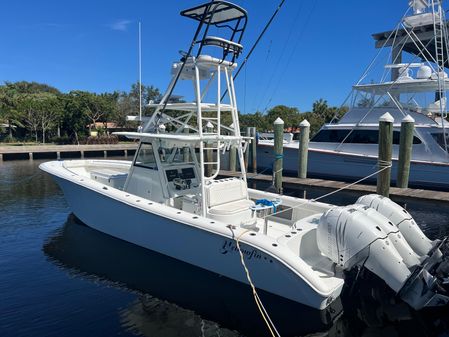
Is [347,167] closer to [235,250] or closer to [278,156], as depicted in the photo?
[278,156]

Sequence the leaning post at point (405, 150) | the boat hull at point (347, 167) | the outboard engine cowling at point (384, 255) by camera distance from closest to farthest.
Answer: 1. the outboard engine cowling at point (384, 255)
2. the leaning post at point (405, 150)
3. the boat hull at point (347, 167)

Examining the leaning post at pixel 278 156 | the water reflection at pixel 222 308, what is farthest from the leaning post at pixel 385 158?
the water reflection at pixel 222 308

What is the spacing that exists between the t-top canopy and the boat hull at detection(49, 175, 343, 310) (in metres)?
3.87

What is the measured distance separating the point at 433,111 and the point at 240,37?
13.3 meters

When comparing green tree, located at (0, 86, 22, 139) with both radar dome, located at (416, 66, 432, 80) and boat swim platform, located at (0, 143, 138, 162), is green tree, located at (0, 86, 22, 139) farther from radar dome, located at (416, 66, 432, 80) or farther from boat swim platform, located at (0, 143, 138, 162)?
radar dome, located at (416, 66, 432, 80)

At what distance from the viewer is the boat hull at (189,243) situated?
4934 mm

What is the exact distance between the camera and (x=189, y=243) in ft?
20.2

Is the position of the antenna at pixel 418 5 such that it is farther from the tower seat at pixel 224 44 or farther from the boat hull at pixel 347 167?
the tower seat at pixel 224 44

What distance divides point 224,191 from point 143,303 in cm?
255

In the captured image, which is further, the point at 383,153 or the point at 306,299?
the point at 383,153

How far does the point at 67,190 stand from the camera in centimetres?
901

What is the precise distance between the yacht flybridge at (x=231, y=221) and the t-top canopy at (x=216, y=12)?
2 centimetres

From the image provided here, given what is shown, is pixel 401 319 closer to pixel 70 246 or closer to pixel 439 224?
pixel 439 224

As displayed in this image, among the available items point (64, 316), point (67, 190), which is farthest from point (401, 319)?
point (67, 190)
